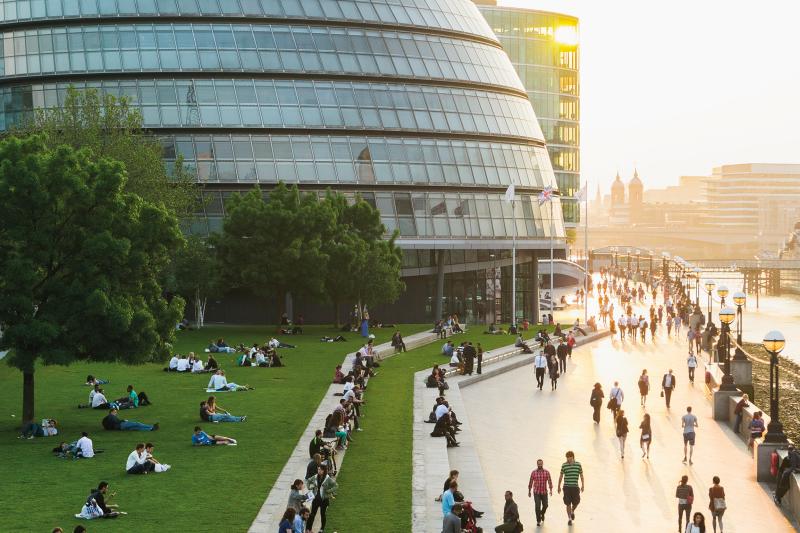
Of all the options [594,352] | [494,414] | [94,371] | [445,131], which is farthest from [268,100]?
[494,414]

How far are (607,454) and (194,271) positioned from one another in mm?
33404

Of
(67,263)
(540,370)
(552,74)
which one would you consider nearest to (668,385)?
(540,370)

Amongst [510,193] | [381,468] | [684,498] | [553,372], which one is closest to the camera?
[684,498]

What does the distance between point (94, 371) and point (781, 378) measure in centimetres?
3659

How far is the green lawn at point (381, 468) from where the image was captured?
25.6 metres

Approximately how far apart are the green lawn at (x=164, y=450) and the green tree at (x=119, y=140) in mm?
12974

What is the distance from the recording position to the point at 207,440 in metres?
33.3

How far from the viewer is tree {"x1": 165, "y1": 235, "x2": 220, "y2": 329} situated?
64875mm

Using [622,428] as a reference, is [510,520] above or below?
above

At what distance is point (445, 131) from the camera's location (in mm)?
79750

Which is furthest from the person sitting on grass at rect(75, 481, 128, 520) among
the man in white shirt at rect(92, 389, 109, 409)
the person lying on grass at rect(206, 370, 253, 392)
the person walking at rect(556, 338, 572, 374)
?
the person walking at rect(556, 338, 572, 374)

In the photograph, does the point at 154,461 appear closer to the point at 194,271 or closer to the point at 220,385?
the point at 220,385

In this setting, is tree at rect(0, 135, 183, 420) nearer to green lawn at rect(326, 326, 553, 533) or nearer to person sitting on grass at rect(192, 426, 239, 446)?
person sitting on grass at rect(192, 426, 239, 446)

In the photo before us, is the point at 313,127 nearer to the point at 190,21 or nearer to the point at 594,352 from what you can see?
the point at 190,21
